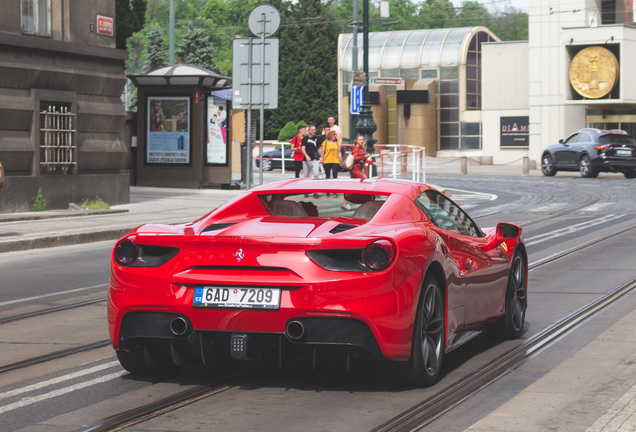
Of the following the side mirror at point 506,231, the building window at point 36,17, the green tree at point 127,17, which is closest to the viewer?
the side mirror at point 506,231

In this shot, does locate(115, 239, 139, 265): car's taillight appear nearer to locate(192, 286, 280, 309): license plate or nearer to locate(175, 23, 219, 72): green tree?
locate(192, 286, 280, 309): license plate

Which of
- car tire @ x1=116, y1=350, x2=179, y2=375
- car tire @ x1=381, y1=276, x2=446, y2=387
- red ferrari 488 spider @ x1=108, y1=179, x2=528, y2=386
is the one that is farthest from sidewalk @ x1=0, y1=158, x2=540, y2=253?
car tire @ x1=381, y1=276, x2=446, y2=387

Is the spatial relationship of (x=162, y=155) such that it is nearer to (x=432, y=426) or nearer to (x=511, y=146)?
(x=432, y=426)

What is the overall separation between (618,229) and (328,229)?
1398 cm

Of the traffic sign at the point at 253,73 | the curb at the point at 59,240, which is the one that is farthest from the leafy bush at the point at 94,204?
the curb at the point at 59,240

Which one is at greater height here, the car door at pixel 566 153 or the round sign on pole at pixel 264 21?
the round sign on pole at pixel 264 21

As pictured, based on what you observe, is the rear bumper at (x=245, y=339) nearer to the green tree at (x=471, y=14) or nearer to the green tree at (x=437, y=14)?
the green tree at (x=437, y=14)

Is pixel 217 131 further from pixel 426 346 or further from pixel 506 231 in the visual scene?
pixel 426 346

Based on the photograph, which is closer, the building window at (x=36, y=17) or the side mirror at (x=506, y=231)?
the side mirror at (x=506, y=231)

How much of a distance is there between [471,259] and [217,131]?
23936 millimetres

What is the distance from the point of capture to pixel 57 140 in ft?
73.7

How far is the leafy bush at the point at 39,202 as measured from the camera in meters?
21.5

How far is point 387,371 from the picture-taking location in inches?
257

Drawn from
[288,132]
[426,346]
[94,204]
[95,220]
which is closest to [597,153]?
[94,204]
